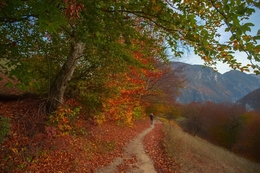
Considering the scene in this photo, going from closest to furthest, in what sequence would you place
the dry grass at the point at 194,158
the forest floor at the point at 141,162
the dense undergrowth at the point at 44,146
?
the dense undergrowth at the point at 44,146, the forest floor at the point at 141,162, the dry grass at the point at 194,158

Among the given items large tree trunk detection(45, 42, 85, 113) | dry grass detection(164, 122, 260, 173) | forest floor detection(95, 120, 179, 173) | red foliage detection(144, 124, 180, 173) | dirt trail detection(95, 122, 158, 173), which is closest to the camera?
dirt trail detection(95, 122, 158, 173)

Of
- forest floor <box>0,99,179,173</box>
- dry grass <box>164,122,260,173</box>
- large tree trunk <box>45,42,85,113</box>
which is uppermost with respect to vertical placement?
large tree trunk <box>45,42,85,113</box>

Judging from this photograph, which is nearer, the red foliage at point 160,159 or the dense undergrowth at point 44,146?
the dense undergrowth at point 44,146

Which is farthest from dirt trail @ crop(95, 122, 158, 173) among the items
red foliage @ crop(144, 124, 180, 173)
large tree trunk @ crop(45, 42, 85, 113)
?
large tree trunk @ crop(45, 42, 85, 113)

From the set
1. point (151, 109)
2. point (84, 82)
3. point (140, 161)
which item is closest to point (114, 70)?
point (84, 82)

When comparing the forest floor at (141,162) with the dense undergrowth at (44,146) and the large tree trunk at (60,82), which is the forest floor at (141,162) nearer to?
the dense undergrowth at (44,146)

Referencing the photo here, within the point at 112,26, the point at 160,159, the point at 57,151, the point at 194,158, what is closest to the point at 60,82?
the point at 57,151

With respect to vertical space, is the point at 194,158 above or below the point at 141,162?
below

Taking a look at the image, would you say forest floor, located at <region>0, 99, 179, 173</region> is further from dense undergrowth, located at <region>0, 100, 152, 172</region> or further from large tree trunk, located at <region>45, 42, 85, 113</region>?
large tree trunk, located at <region>45, 42, 85, 113</region>

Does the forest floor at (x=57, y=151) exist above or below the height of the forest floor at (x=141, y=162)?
above

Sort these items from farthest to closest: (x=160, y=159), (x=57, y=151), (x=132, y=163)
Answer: (x=160, y=159) → (x=132, y=163) → (x=57, y=151)

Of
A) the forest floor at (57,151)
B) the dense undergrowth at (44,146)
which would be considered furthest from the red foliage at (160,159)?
the dense undergrowth at (44,146)

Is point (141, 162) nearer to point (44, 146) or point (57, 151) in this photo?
point (57, 151)

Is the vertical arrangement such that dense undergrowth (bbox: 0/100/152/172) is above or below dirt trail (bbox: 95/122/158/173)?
above
